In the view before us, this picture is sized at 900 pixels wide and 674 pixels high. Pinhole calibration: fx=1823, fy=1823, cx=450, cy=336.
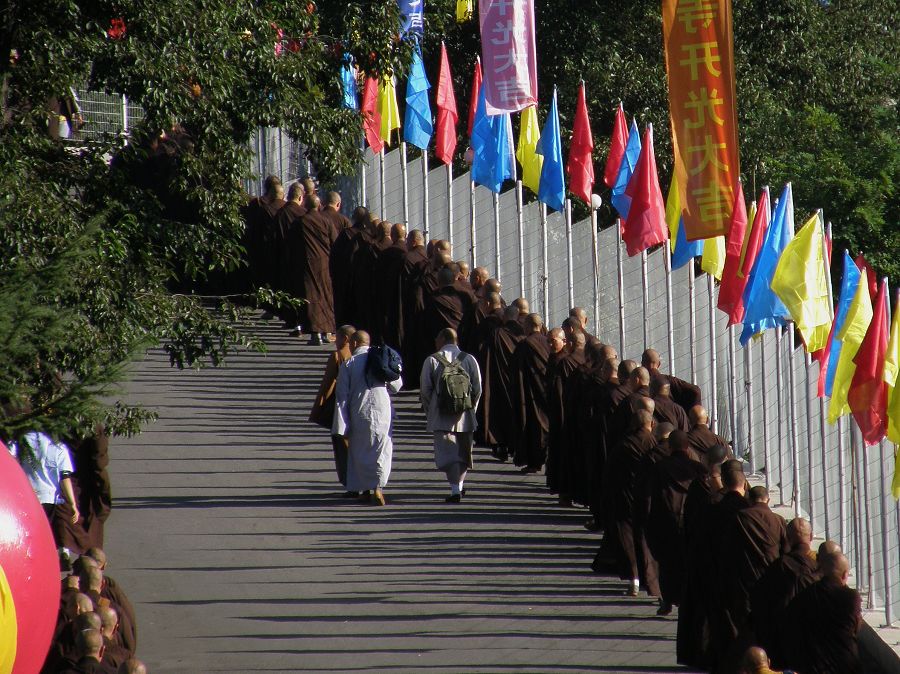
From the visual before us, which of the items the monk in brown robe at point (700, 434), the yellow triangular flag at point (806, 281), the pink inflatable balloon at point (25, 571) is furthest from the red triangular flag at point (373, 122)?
the pink inflatable balloon at point (25, 571)

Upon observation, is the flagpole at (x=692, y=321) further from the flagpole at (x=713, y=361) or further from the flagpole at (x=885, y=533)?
the flagpole at (x=885, y=533)

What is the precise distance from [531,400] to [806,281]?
3372 mm

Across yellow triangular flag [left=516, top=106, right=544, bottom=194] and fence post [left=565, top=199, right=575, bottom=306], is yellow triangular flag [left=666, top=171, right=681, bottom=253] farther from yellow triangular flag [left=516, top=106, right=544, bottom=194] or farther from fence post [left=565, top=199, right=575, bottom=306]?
yellow triangular flag [left=516, top=106, right=544, bottom=194]

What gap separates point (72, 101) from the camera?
38.7 feet

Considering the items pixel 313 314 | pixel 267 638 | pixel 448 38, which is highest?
pixel 448 38

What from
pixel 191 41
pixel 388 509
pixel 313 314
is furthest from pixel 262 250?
pixel 191 41

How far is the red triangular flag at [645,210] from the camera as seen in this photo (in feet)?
52.6

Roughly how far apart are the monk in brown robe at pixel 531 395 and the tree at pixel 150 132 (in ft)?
8.83

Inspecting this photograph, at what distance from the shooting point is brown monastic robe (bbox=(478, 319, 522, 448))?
16.0 m

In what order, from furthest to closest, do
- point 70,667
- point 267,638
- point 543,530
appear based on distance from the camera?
point 543,530 → point 267,638 → point 70,667

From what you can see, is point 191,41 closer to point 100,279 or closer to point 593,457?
point 100,279

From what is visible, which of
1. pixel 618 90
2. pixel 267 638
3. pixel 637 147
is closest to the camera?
pixel 267 638

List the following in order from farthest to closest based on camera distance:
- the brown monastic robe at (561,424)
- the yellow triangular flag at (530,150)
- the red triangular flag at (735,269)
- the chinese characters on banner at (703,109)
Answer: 1. the yellow triangular flag at (530,150)
2. the brown monastic robe at (561,424)
3. the red triangular flag at (735,269)
4. the chinese characters on banner at (703,109)

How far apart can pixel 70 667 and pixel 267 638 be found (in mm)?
2406
